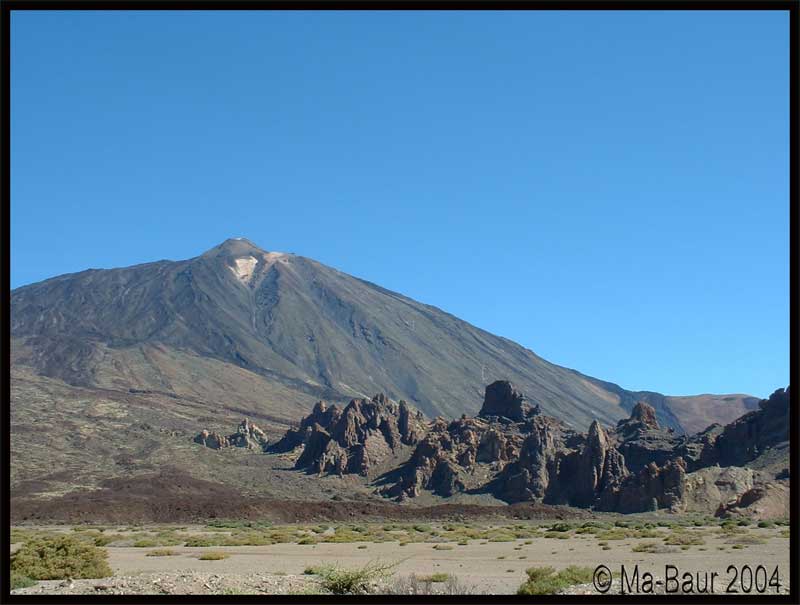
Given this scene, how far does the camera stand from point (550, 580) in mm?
19625

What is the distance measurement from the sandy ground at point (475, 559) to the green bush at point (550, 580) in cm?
80

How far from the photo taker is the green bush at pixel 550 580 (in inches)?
741

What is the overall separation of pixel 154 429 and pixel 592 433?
246 feet

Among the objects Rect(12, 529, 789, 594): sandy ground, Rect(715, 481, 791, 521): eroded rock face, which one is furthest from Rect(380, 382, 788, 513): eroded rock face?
Rect(12, 529, 789, 594): sandy ground

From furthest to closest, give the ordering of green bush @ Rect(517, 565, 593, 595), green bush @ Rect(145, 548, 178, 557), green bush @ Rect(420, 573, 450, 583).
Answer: green bush @ Rect(145, 548, 178, 557), green bush @ Rect(420, 573, 450, 583), green bush @ Rect(517, 565, 593, 595)

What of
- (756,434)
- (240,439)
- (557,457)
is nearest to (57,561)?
(756,434)

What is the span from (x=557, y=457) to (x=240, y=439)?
54380mm

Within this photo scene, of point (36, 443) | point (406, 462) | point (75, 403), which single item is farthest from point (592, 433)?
point (75, 403)

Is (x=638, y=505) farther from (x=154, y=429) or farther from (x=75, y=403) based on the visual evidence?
(x=75, y=403)

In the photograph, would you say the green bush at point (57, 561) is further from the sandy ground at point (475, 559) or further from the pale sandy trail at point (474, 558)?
the pale sandy trail at point (474, 558)

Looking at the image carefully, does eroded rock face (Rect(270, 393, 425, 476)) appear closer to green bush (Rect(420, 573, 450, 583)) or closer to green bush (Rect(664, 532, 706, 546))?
green bush (Rect(664, 532, 706, 546))

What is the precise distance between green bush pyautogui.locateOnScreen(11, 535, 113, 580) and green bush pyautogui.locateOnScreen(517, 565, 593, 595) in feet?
35.6

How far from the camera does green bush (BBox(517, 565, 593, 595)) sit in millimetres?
18812

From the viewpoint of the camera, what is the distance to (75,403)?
148250 mm
